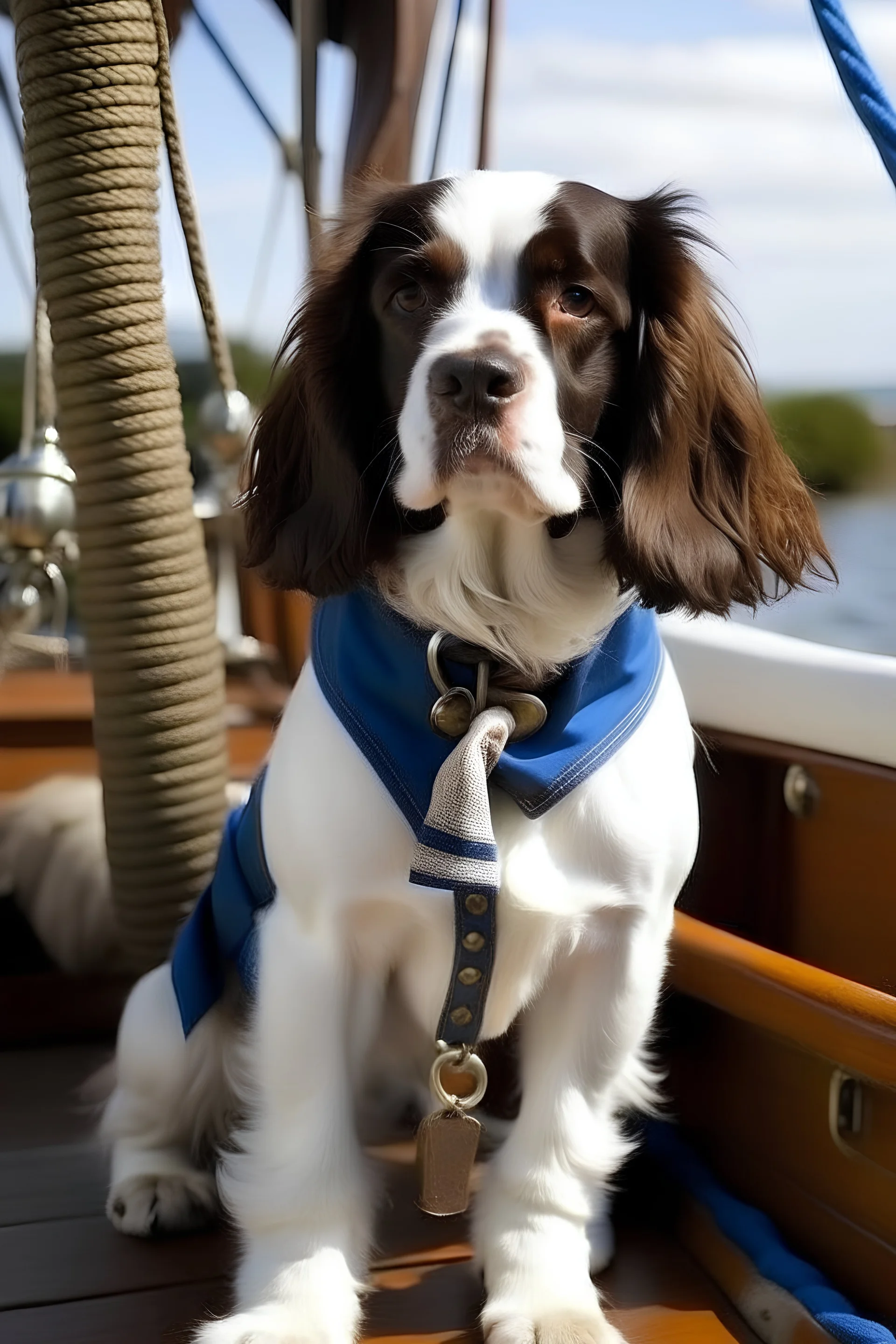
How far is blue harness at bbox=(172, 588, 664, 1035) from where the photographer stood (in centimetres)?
123

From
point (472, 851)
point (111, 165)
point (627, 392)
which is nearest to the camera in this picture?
point (472, 851)

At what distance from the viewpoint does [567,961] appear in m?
1.34

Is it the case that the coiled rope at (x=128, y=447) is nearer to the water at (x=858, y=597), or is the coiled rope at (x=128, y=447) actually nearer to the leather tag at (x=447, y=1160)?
the leather tag at (x=447, y=1160)

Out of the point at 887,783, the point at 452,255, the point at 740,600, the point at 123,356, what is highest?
the point at 452,255

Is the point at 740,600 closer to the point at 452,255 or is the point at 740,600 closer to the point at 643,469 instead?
the point at 643,469

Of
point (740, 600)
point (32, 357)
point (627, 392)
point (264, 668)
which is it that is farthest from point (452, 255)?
point (264, 668)

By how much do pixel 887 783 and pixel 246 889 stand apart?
26.4 inches

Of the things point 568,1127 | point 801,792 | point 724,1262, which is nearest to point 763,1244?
point 724,1262

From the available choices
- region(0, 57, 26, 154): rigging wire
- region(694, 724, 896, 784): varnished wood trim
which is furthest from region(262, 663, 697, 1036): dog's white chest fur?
region(0, 57, 26, 154): rigging wire

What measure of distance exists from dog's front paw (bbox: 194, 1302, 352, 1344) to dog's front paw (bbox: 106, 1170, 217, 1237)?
0.76ft

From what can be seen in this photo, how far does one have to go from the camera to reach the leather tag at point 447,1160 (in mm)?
1311

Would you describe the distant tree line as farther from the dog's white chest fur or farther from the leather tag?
the leather tag

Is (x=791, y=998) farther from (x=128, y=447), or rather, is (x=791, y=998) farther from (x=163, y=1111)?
(x=128, y=447)

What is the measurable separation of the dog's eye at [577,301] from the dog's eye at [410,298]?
0.13m
